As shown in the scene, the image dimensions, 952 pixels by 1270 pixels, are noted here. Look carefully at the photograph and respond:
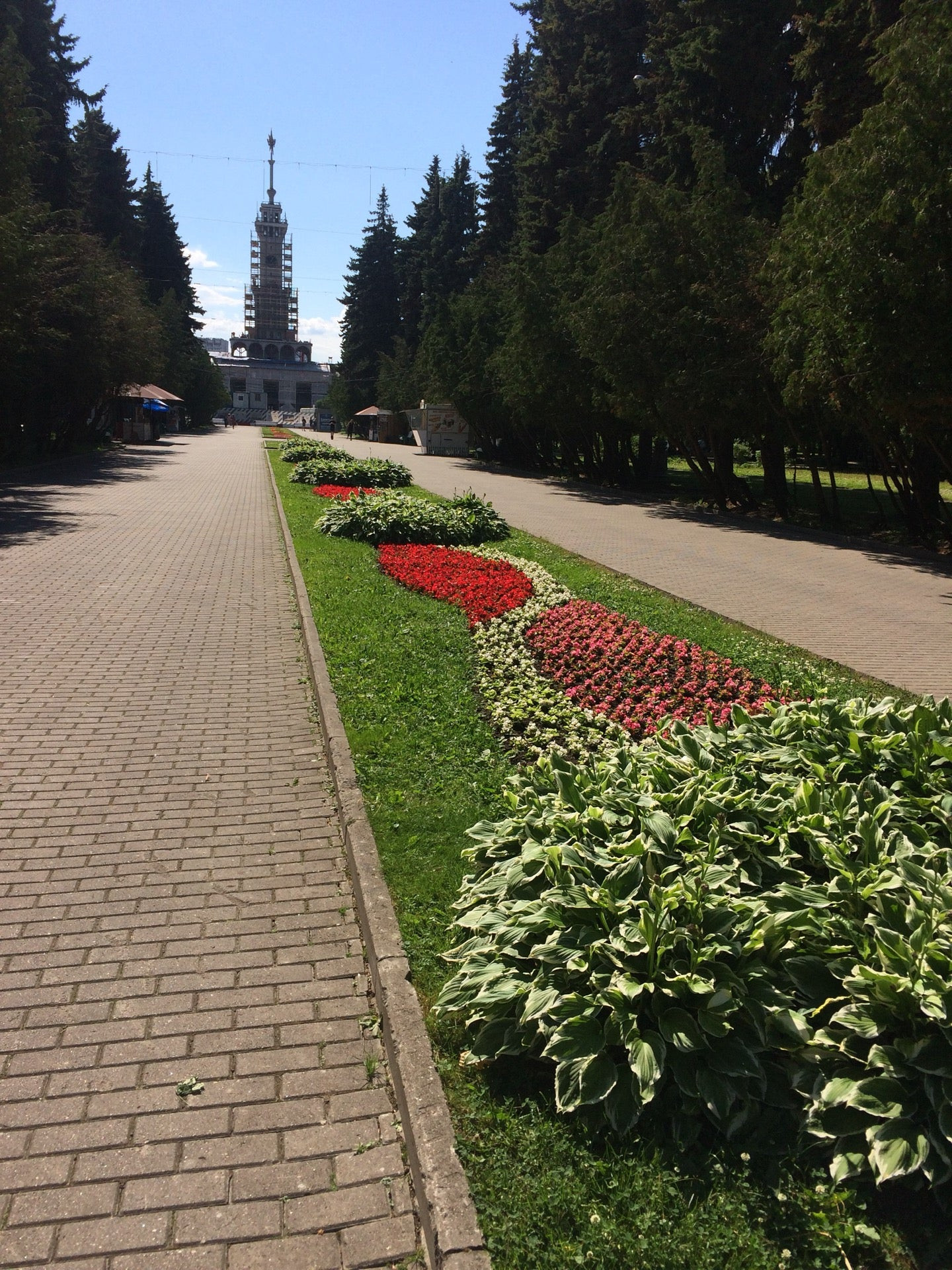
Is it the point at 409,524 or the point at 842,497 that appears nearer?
the point at 409,524

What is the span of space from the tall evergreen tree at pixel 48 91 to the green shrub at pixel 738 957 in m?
36.8

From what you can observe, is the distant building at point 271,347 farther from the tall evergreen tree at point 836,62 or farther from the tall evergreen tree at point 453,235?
the tall evergreen tree at point 836,62

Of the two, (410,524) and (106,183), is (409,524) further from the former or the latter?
(106,183)

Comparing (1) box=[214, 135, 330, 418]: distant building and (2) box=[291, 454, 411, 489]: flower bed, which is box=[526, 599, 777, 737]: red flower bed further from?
(1) box=[214, 135, 330, 418]: distant building

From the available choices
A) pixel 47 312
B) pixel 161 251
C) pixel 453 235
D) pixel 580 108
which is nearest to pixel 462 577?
pixel 47 312

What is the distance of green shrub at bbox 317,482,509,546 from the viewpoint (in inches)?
629

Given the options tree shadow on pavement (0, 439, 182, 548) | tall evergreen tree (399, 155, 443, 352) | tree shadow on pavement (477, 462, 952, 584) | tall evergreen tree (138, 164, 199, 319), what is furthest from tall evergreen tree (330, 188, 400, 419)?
tree shadow on pavement (477, 462, 952, 584)

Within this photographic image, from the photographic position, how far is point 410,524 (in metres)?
16.0

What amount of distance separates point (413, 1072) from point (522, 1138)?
1.47ft

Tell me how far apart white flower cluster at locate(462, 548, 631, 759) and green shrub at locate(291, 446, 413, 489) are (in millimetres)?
17572

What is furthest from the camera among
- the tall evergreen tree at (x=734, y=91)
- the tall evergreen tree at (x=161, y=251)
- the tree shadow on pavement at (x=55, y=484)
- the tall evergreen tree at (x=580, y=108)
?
the tall evergreen tree at (x=161, y=251)

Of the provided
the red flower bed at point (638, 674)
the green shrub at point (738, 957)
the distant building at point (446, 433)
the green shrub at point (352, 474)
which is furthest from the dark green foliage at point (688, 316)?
the distant building at point (446, 433)

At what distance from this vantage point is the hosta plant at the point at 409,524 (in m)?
16.0

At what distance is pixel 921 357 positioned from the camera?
1295 centimetres
